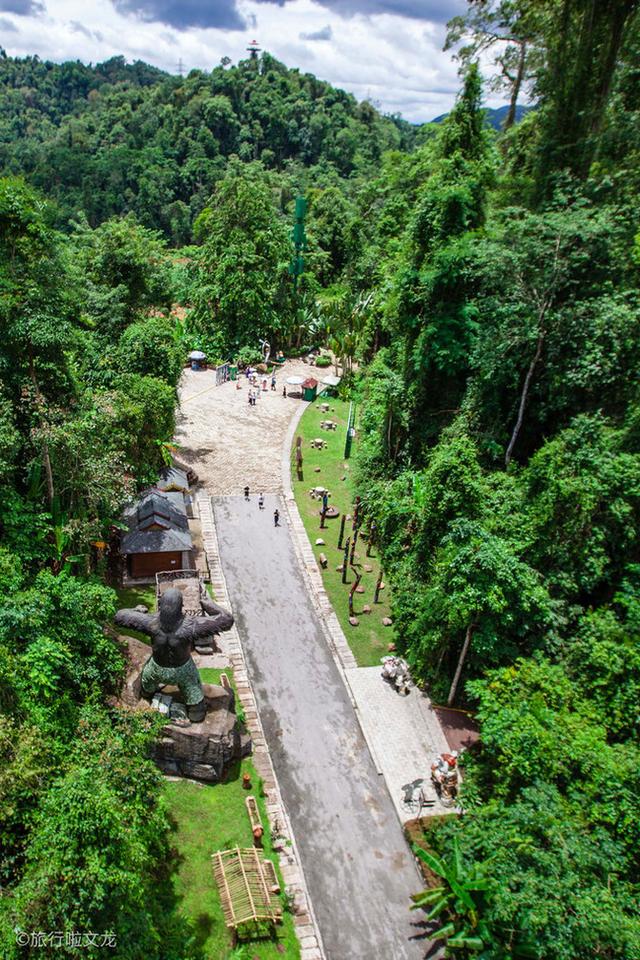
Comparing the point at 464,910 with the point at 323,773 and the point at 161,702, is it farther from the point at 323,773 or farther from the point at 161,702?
the point at 161,702

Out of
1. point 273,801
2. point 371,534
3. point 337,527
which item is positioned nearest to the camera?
point 273,801

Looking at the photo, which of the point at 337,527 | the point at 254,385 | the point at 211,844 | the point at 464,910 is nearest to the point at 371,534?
the point at 337,527

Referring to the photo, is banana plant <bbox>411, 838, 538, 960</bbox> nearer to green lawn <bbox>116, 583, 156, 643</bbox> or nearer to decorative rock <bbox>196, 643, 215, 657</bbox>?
decorative rock <bbox>196, 643, 215, 657</bbox>

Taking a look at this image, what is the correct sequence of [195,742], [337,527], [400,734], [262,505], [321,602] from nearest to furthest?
[195,742] → [400,734] → [321,602] → [337,527] → [262,505]

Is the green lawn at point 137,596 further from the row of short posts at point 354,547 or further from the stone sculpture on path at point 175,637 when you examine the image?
the row of short posts at point 354,547

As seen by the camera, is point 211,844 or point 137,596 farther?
point 137,596

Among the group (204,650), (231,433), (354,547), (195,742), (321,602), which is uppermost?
(231,433)

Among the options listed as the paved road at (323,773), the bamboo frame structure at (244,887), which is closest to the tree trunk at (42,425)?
the paved road at (323,773)
